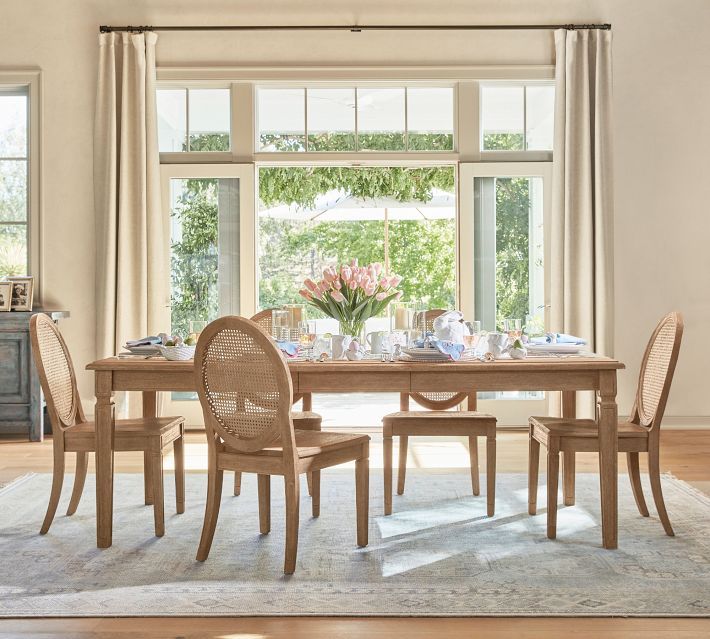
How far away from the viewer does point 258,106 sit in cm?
600

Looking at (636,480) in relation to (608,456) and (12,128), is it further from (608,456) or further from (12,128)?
(12,128)

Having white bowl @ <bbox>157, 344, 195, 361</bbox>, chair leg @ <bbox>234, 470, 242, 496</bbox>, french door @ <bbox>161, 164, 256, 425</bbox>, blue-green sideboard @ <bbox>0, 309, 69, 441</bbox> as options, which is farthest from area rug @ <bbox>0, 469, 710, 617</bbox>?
french door @ <bbox>161, 164, 256, 425</bbox>

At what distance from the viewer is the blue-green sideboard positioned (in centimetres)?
554

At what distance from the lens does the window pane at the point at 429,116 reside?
5.97 meters

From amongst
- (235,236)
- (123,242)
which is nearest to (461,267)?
(235,236)

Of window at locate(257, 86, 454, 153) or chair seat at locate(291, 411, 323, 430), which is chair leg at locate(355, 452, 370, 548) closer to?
chair seat at locate(291, 411, 323, 430)

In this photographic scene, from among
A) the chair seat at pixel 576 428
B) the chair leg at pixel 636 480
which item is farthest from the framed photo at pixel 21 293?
the chair leg at pixel 636 480

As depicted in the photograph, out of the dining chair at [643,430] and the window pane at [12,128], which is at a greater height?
the window pane at [12,128]

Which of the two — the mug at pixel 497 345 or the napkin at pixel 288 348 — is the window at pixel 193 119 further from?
the mug at pixel 497 345

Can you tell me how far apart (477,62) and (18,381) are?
395 centimetres

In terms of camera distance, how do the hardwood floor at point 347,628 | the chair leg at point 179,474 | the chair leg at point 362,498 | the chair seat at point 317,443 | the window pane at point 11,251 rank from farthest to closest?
the window pane at point 11,251 → the chair leg at point 179,474 → the chair leg at point 362,498 → the chair seat at point 317,443 → the hardwood floor at point 347,628

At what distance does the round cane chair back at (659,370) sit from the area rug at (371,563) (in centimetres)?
49

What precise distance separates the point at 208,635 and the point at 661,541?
71.7 inches

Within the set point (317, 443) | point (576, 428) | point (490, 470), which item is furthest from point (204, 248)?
point (576, 428)
